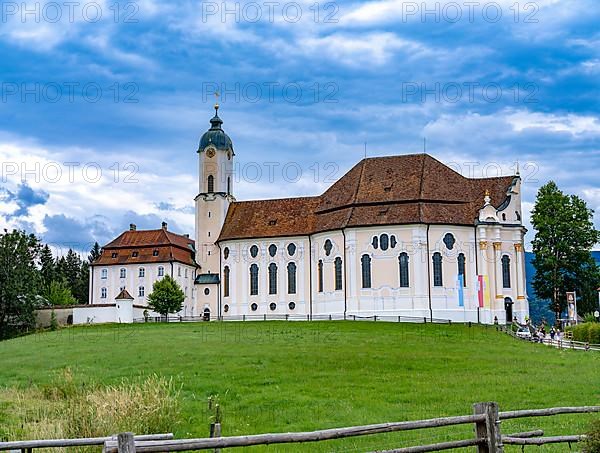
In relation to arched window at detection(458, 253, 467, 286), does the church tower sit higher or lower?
higher

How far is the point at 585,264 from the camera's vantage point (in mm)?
69812

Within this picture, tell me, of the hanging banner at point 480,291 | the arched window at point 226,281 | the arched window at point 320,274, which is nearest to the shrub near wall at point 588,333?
the hanging banner at point 480,291

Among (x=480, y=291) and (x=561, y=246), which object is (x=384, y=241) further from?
(x=561, y=246)

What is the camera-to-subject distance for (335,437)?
11234mm

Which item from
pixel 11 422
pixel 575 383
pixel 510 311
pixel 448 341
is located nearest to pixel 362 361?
pixel 575 383

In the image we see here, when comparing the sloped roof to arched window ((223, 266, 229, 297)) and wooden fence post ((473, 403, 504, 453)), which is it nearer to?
arched window ((223, 266, 229, 297))

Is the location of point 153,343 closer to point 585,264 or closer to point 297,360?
point 297,360

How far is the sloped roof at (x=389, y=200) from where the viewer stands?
67.3 m

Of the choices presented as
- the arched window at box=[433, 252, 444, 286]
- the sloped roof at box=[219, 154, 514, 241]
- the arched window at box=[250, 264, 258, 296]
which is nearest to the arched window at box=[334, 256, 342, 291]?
the sloped roof at box=[219, 154, 514, 241]

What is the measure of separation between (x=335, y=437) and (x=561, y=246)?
62.5 meters

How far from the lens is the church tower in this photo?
258 feet

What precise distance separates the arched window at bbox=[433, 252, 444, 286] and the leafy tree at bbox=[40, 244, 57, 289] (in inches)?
2433

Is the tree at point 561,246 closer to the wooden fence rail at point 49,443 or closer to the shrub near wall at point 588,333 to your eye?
the shrub near wall at point 588,333

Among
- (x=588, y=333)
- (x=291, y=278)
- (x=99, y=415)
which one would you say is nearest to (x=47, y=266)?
(x=291, y=278)
